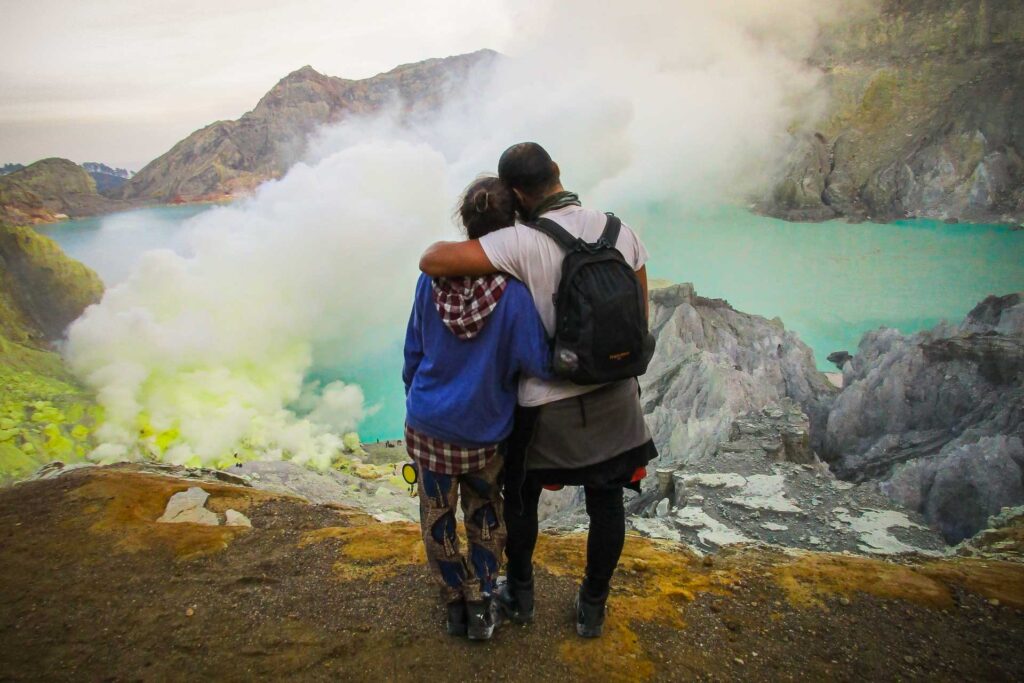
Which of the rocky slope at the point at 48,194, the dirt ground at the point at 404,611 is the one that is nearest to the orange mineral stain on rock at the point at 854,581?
the dirt ground at the point at 404,611

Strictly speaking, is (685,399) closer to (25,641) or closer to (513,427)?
(513,427)

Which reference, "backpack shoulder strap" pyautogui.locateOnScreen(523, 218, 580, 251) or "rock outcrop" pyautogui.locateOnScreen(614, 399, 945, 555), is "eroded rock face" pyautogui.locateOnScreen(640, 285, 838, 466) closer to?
"rock outcrop" pyautogui.locateOnScreen(614, 399, 945, 555)

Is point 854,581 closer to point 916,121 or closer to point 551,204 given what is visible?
Answer: point 551,204

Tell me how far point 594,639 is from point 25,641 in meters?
2.03

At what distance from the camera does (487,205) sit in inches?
64.6

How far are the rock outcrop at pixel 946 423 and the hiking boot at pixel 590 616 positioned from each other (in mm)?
5307

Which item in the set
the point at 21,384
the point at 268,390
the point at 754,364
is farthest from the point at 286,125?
the point at 754,364

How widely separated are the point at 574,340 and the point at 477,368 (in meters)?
0.30

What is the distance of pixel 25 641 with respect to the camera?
199cm

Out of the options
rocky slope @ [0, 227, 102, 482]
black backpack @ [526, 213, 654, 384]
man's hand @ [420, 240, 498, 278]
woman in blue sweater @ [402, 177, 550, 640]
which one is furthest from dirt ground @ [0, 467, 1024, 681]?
rocky slope @ [0, 227, 102, 482]

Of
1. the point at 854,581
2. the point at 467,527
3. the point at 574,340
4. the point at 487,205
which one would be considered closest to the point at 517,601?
the point at 467,527

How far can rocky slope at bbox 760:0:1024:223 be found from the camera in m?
25.3

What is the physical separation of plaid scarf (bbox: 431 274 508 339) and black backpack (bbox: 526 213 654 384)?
0.59ft

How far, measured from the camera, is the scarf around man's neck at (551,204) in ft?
5.44
